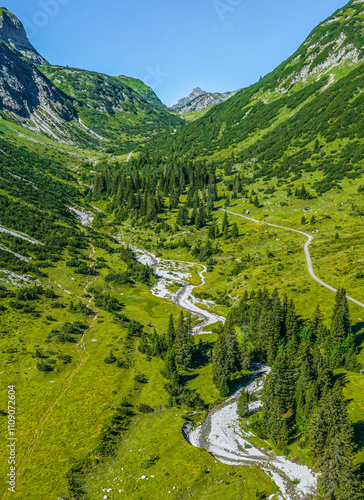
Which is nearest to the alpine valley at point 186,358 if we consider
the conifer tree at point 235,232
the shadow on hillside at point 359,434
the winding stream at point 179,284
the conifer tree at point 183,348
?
the shadow on hillside at point 359,434

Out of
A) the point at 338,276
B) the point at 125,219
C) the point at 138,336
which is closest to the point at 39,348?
the point at 138,336

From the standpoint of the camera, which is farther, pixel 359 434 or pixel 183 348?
pixel 183 348

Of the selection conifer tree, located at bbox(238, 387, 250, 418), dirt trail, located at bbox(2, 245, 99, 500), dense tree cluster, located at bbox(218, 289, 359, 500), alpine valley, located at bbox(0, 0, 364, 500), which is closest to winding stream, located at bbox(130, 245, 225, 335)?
alpine valley, located at bbox(0, 0, 364, 500)

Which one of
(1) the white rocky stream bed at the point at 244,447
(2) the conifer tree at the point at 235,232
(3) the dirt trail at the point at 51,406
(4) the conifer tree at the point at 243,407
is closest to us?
(3) the dirt trail at the point at 51,406

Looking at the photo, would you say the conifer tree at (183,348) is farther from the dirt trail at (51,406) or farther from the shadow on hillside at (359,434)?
the shadow on hillside at (359,434)

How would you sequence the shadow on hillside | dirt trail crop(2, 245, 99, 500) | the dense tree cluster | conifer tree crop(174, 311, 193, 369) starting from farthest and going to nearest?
conifer tree crop(174, 311, 193, 369) < the shadow on hillside < dirt trail crop(2, 245, 99, 500) < the dense tree cluster

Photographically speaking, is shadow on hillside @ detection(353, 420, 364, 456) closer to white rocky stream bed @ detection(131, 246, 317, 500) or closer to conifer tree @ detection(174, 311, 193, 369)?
white rocky stream bed @ detection(131, 246, 317, 500)

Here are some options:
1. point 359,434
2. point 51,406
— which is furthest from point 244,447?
point 51,406

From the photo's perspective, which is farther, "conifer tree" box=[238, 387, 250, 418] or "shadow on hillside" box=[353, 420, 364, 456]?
"conifer tree" box=[238, 387, 250, 418]

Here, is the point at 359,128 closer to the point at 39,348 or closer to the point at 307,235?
the point at 307,235

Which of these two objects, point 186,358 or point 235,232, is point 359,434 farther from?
point 235,232

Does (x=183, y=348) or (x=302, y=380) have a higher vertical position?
(x=302, y=380)
